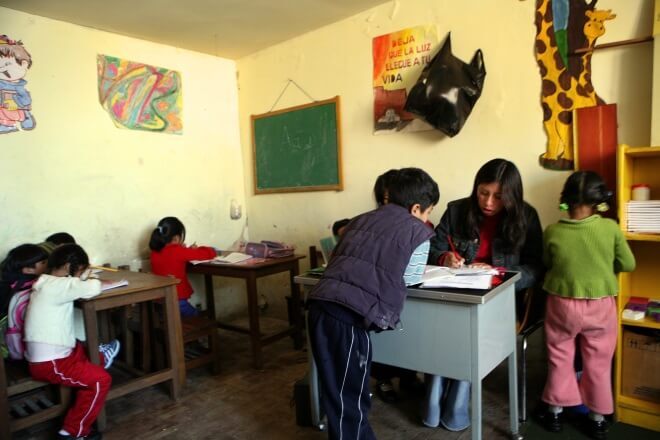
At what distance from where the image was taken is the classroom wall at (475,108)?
7.18 feet

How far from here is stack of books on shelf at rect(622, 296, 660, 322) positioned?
6.48 feet

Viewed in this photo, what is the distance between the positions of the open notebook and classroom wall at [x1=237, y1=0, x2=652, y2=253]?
92 centimetres

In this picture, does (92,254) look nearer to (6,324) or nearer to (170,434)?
(6,324)

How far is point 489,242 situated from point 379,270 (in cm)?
94

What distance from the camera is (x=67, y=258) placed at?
2.17 metres

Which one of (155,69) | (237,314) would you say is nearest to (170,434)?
(237,314)

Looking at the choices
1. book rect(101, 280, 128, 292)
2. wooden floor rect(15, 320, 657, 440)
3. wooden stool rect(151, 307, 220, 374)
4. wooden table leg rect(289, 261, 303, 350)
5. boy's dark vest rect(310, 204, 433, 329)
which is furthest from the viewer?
wooden table leg rect(289, 261, 303, 350)

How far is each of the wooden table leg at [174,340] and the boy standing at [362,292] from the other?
46.8 inches

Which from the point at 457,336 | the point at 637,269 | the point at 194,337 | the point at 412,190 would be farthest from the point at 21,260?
the point at 637,269

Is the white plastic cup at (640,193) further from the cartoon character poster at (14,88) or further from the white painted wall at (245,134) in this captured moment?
the cartoon character poster at (14,88)

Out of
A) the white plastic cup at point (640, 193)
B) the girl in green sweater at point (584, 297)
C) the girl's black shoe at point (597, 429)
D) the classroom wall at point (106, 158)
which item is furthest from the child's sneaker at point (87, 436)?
the white plastic cup at point (640, 193)

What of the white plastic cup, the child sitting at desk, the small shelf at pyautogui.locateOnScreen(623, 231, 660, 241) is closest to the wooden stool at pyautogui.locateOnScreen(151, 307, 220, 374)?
the child sitting at desk

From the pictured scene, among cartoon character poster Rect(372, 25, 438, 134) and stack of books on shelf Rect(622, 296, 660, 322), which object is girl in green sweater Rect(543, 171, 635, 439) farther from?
cartoon character poster Rect(372, 25, 438, 134)

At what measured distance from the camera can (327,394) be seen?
1.71 m
